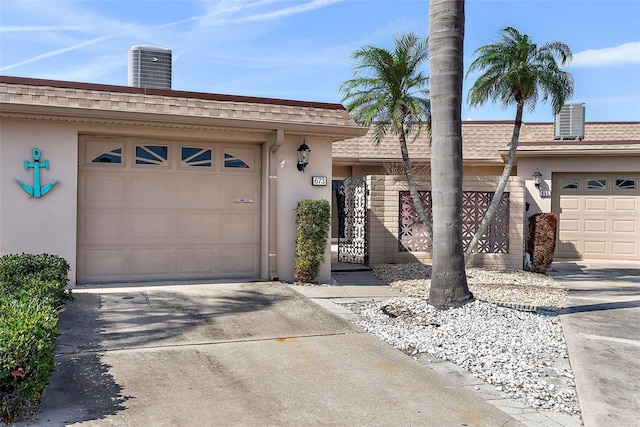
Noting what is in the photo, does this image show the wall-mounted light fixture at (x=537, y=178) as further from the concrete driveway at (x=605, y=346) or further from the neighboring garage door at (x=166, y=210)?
the neighboring garage door at (x=166, y=210)

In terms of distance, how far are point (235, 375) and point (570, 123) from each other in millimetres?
13745

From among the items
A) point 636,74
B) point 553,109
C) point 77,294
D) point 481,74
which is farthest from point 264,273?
point 636,74

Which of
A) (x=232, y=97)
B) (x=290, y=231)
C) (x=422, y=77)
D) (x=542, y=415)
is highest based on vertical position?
(x=422, y=77)

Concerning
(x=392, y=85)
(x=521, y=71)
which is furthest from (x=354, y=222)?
(x=521, y=71)

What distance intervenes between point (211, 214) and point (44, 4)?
4.62 m

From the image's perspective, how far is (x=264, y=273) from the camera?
9.45 meters

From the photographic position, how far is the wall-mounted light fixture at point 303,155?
9.34 m

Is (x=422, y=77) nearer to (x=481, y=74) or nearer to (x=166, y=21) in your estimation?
(x=481, y=74)

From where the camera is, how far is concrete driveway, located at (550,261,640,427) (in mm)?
4129

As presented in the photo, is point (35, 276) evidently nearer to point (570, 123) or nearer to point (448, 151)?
point (448, 151)

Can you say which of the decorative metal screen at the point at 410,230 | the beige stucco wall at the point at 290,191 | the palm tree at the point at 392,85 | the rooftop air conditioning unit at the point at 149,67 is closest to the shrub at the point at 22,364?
the beige stucco wall at the point at 290,191

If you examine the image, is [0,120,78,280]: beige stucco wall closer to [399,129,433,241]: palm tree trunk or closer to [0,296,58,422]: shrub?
[0,296,58,422]: shrub

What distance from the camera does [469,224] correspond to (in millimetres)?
12078

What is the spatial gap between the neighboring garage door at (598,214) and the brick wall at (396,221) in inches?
120
